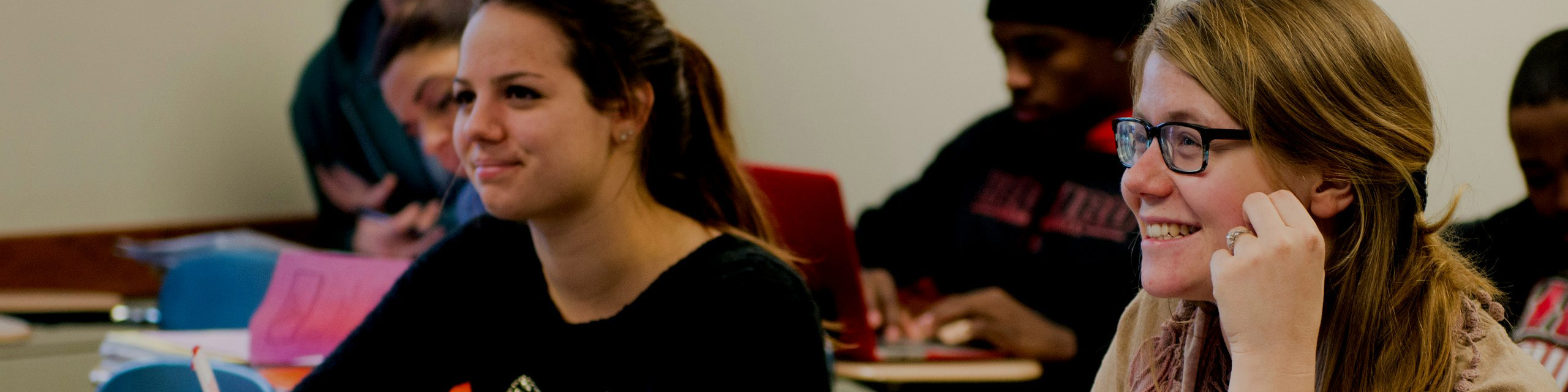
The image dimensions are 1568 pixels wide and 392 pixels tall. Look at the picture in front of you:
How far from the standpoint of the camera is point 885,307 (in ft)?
7.95

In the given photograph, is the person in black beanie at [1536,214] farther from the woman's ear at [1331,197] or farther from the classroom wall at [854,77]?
the classroom wall at [854,77]

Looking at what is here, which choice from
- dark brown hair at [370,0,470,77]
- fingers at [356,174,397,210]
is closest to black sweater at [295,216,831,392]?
dark brown hair at [370,0,470,77]

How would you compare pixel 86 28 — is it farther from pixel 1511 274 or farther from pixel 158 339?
pixel 1511 274

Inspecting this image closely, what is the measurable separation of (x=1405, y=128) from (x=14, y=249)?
3.01 m

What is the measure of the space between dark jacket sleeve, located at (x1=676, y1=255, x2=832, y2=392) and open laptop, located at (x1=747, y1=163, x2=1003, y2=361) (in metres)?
0.54

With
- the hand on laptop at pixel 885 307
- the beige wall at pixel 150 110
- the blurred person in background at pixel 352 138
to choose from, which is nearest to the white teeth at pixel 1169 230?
the hand on laptop at pixel 885 307

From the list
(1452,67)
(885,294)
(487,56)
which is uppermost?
(487,56)

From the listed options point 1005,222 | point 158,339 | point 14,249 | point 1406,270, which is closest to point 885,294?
point 1005,222

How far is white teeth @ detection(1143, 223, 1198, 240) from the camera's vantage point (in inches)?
40.1

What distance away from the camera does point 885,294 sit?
242 centimetres

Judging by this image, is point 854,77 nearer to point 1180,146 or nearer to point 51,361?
point 51,361

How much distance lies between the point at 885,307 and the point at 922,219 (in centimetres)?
45

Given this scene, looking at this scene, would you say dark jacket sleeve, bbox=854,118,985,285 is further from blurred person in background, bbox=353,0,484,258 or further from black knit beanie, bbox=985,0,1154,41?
blurred person in background, bbox=353,0,484,258

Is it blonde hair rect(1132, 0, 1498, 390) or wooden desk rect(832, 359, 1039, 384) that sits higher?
blonde hair rect(1132, 0, 1498, 390)
